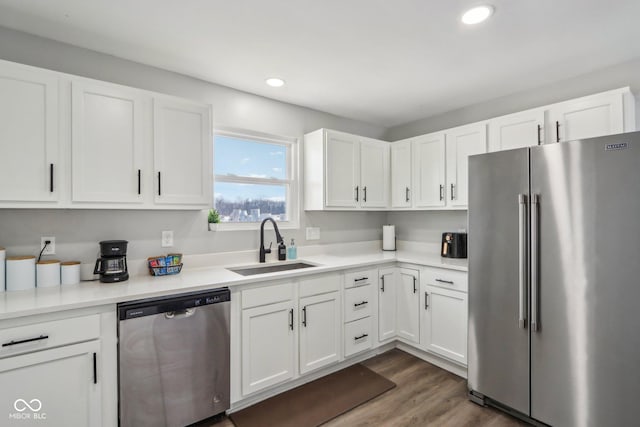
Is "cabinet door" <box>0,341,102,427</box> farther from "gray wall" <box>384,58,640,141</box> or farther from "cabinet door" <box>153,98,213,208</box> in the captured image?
"gray wall" <box>384,58,640,141</box>

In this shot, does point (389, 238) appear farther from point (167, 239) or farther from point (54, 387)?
point (54, 387)

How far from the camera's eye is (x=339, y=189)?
3125 mm

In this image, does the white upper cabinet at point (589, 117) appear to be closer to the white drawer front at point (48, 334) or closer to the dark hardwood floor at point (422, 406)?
the dark hardwood floor at point (422, 406)

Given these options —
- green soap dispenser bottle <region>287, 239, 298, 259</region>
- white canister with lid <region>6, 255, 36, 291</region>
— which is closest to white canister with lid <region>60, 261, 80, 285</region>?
white canister with lid <region>6, 255, 36, 291</region>

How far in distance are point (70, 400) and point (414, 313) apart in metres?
2.54

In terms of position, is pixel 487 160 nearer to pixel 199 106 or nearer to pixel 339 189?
pixel 339 189

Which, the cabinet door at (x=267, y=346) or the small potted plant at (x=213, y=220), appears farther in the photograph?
the small potted plant at (x=213, y=220)

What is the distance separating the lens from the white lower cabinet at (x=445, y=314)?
8.37 ft

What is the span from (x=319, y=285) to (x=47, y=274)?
1.76 m

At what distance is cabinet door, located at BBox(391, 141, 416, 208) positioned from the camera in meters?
→ 3.42

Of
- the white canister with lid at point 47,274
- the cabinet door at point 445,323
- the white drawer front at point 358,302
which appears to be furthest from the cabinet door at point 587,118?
the white canister with lid at point 47,274

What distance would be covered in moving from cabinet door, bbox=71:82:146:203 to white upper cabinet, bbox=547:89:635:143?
3.03 m

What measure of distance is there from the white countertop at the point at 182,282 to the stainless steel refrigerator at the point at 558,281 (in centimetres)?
57

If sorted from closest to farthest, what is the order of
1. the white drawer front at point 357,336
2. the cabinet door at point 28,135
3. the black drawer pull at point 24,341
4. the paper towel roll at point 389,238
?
the black drawer pull at point 24,341
the cabinet door at point 28,135
the white drawer front at point 357,336
the paper towel roll at point 389,238
